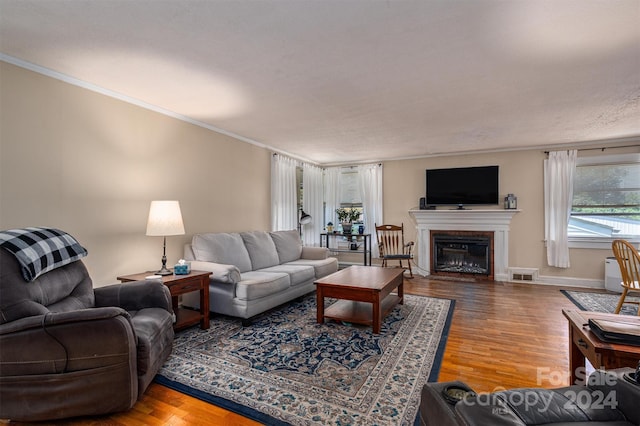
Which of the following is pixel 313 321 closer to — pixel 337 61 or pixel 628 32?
pixel 337 61

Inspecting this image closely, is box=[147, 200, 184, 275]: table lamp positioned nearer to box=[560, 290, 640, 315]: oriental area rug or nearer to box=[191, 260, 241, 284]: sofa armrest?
box=[191, 260, 241, 284]: sofa armrest

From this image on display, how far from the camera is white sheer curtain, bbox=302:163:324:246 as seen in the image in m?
6.30

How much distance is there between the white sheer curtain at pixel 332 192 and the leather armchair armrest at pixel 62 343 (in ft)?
17.7

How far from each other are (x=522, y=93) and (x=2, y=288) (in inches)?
168

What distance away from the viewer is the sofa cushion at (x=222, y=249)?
11.7 ft

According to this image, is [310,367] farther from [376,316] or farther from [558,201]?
[558,201]

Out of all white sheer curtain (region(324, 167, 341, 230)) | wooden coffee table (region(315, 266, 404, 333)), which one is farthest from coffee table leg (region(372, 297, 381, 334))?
white sheer curtain (region(324, 167, 341, 230))

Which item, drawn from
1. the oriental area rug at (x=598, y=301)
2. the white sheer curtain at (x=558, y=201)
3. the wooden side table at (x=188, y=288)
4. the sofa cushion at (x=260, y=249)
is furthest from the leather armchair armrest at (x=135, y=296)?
the white sheer curtain at (x=558, y=201)

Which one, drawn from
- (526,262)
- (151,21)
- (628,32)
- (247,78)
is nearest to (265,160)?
(247,78)

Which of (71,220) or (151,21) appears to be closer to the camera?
(151,21)

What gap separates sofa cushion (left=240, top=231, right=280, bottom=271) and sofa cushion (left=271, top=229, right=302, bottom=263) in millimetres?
128

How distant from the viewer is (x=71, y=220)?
265cm

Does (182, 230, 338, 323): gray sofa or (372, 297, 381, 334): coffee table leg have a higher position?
(182, 230, 338, 323): gray sofa

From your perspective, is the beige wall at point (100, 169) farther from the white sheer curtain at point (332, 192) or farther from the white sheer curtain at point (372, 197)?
the white sheer curtain at point (372, 197)
